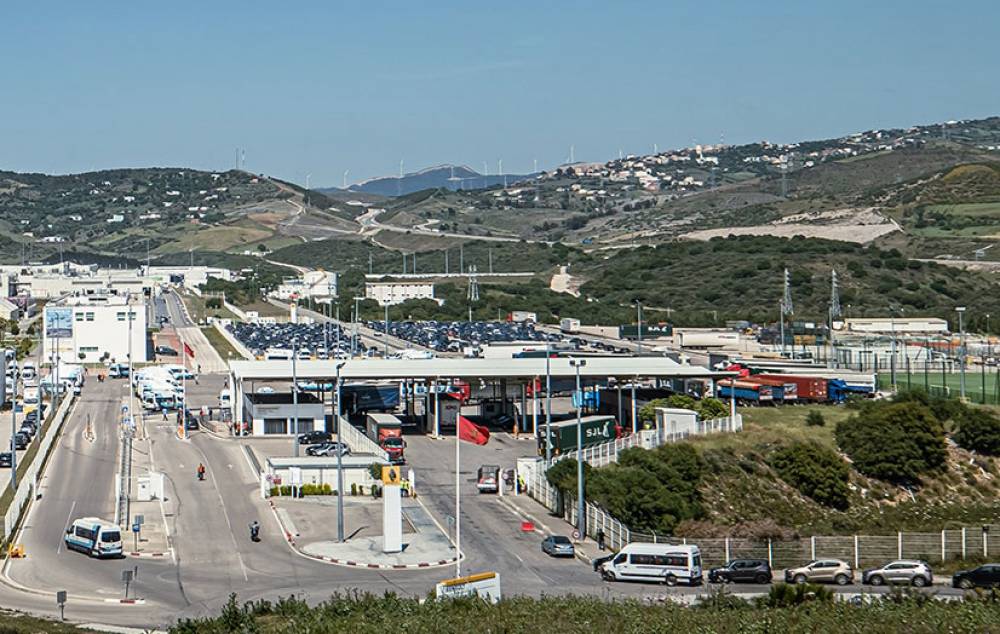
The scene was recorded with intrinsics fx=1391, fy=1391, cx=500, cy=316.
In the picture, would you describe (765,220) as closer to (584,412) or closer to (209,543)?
(584,412)

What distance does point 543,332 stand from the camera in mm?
101938

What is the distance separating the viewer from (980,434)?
48312mm

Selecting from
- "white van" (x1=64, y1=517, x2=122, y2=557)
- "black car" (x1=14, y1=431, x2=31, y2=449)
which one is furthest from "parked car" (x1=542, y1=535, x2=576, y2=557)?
"black car" (x1=14, y1=431, x2=31, y2=449)

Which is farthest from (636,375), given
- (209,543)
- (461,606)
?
(461,606)

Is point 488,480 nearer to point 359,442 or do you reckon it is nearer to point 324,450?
point 324,450

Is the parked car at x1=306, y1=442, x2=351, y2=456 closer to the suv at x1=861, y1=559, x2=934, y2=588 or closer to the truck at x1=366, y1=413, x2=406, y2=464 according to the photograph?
the truck at x1=366, y1=413, x2=406, y2=464

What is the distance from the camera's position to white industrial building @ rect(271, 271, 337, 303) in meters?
145

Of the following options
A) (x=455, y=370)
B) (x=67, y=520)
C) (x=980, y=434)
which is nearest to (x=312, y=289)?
(x=455, y=370)

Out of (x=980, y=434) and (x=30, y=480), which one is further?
(x=980, y=434)

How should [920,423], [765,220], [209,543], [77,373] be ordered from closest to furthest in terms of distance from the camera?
[209,543] → [920,423] → [77,373] → [765,220]

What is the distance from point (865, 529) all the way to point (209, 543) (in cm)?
1918

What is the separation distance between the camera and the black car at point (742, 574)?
30578mm

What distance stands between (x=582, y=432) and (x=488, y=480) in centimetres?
599

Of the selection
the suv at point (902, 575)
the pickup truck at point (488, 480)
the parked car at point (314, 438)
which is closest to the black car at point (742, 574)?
the suv at point (902, 575)
